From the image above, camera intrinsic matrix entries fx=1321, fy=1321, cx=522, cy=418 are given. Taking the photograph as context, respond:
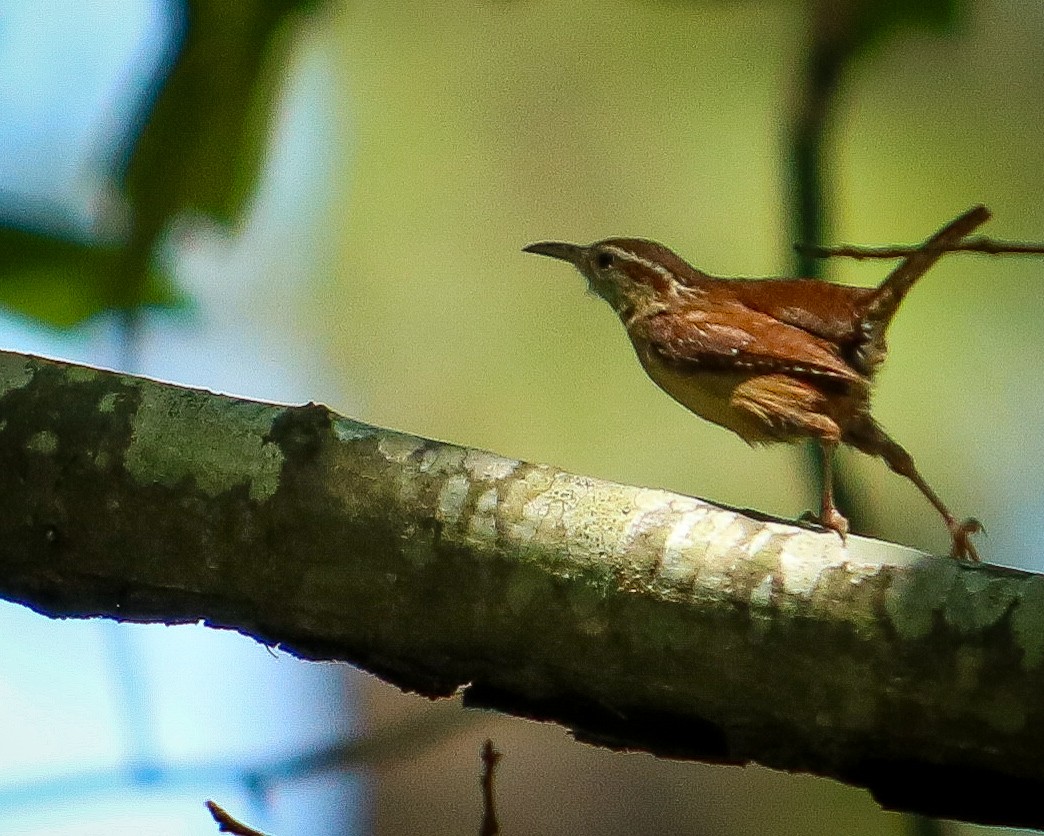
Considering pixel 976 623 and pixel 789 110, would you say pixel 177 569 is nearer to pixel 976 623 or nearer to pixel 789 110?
pixel 976 623

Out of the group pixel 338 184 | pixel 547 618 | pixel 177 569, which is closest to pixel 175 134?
pixel 177 569

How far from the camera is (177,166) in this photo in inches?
124

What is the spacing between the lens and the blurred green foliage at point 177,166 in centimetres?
301

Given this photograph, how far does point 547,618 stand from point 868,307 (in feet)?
6.14

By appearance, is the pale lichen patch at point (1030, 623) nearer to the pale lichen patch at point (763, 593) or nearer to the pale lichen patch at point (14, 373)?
the pale lichen patch at point (763, 593)

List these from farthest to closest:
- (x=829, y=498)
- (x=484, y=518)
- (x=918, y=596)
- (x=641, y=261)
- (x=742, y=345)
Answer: (x=641, y=261) < (x=742, y=345) < (x=829, y=498) < (x=484, y=518) < (x=918, y=596)

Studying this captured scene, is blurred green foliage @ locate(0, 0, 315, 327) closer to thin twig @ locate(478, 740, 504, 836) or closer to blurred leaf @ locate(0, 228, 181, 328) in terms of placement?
blurred leaf @ locate(0, 228, 181, 328)

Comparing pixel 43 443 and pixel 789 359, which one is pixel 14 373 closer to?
pixel 43 443

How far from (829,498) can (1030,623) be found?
1.21 m

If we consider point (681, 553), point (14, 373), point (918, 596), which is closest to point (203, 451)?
point (14, 373)

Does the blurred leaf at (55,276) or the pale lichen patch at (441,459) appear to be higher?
the blurred leaf at (55,276)

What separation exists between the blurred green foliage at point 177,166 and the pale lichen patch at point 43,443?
0.59 meters

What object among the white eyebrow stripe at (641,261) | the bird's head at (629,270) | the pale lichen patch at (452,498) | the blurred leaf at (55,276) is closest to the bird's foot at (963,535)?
the bird's head at (629,270)

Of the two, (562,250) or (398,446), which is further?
(562,250)
